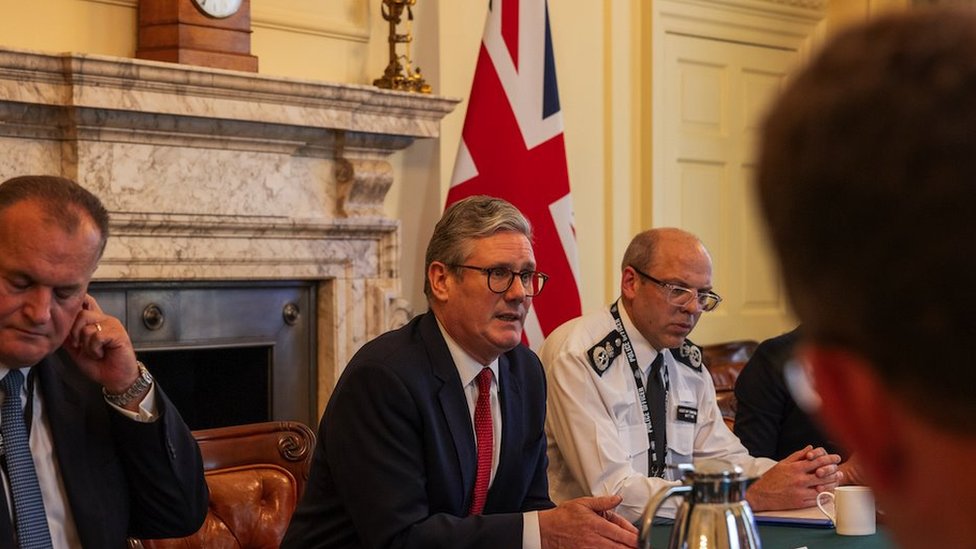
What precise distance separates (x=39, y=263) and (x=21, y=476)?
336 millimetres

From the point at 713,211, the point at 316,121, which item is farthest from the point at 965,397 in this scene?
the point at 713,211

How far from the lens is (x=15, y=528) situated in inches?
76.3

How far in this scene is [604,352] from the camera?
2.95 metres

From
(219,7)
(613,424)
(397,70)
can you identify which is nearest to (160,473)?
(613,424)

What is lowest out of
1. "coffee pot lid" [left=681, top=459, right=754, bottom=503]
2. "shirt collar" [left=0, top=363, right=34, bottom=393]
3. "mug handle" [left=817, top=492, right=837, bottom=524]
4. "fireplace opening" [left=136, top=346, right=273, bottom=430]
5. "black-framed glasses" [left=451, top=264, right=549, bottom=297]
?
"mug handle" [left=817, top=492, right=837, bottom=524]

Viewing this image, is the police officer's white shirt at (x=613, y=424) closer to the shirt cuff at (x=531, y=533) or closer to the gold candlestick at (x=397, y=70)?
the shirt cuff at (x=531, y=533)

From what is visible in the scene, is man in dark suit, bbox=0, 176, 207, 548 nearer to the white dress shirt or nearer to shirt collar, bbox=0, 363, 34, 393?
shirt collar, bbox=0, 363, 34, 393

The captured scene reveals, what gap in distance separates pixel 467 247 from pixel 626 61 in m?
3.00

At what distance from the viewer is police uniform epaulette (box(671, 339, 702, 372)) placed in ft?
10.4

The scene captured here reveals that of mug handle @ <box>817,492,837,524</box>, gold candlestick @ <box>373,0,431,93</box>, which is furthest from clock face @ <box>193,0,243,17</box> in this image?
mug handle @ <box>817,492,837,524</box>

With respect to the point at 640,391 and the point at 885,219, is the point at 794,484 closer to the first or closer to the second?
the point at 640,391

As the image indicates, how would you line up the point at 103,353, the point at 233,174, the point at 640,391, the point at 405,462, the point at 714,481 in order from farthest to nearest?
the point at 233,174 → the point at 640,391 → the point at 405,462 → the point at 103,353 → the point at 714,481

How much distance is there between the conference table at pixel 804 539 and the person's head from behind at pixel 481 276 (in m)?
0.47

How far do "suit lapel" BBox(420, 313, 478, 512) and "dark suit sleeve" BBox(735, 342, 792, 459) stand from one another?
1172mm
